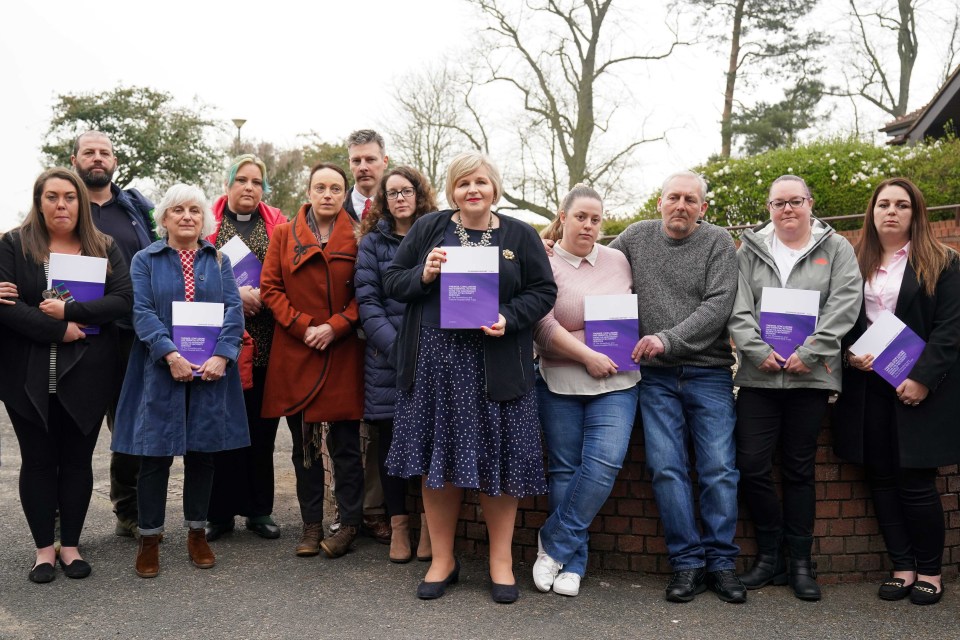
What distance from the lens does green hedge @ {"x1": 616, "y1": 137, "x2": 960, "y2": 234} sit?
12414 mm

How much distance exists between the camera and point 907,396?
4.45 m

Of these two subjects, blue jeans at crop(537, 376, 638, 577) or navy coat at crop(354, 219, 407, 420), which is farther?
navy coat at crop(354, 219, 407, 420)

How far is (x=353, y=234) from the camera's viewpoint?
17.5 ft

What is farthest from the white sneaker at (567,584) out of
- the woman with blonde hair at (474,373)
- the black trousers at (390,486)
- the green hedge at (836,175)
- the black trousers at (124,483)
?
the green hedge at (836,175)

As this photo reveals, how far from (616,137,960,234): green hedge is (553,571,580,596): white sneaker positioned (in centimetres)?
963

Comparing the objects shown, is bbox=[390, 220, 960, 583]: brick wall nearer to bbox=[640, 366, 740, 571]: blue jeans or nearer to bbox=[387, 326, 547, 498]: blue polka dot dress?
bbox=[640, 366, 740, 571]: blue jeans

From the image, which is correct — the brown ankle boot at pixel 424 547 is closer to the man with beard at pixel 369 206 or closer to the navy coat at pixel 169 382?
the man with beard at pixel 369 206

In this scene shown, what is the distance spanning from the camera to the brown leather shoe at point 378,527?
18.0ft

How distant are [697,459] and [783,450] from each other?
450 mm

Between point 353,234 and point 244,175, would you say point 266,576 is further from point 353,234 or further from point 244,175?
point 244,175

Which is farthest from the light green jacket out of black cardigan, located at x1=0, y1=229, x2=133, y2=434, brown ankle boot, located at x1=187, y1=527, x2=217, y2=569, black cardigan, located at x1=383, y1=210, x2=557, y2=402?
black cardigan, located at x1=0, y1=229, x2=133, y2=434

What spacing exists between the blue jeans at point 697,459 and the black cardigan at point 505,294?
76cm

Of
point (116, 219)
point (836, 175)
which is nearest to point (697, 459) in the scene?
point (116, 219)

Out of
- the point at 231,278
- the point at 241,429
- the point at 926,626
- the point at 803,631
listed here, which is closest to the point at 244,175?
the point at 231,278
